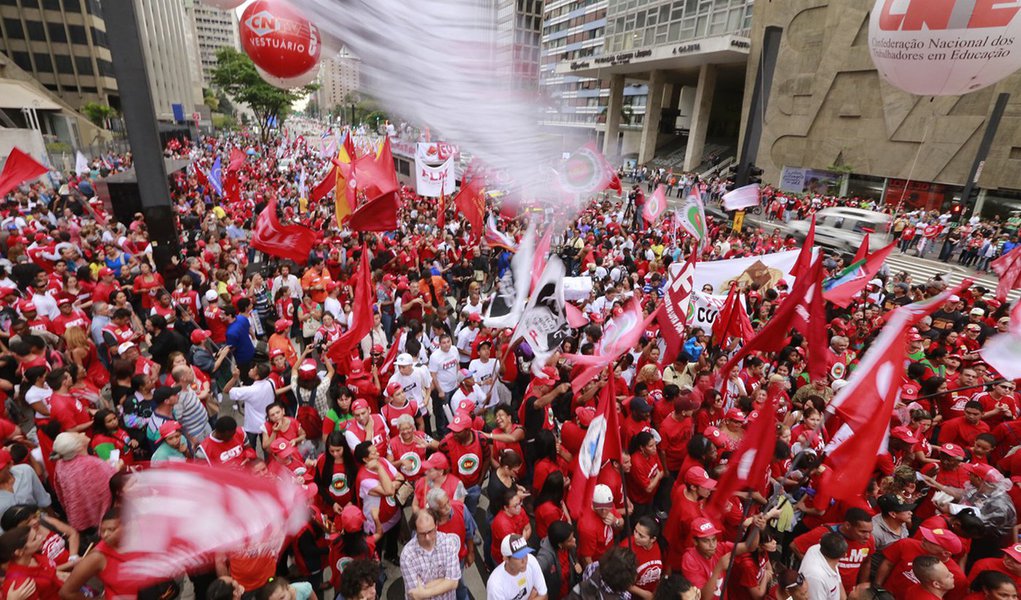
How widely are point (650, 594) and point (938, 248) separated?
79.9 feet

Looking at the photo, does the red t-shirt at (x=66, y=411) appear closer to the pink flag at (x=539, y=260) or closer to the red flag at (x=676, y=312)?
the pink flag at (x=539, y=260)

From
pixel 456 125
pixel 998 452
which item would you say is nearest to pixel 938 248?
pixel 998 452

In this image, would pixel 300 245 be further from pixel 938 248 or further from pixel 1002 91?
pixel 1002 91

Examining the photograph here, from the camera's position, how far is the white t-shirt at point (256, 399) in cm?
496

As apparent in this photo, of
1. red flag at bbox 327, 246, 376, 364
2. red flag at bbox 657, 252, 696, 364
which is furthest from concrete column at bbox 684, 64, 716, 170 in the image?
red flag at bbox 327, 246, 376, 364

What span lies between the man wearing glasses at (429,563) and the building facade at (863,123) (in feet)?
83.6

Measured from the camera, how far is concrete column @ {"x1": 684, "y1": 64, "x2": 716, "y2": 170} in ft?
127

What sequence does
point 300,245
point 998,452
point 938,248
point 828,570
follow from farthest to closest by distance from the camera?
point 938,248
point 300,245
point 998,452
point 828,570

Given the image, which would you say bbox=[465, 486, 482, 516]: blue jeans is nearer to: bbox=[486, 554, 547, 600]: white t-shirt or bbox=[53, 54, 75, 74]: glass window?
bbox=[486, 554, 547, 600]: white t-shirt

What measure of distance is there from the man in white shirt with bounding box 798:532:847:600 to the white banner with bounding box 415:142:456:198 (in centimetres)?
1073

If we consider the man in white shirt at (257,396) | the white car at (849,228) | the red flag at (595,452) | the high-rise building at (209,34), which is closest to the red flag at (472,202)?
the man in white shirt at (257,396)

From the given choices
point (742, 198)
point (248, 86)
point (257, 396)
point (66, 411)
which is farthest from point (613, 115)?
point (66, 411)

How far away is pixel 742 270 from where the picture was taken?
25.0ft

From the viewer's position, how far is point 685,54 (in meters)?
35.8
